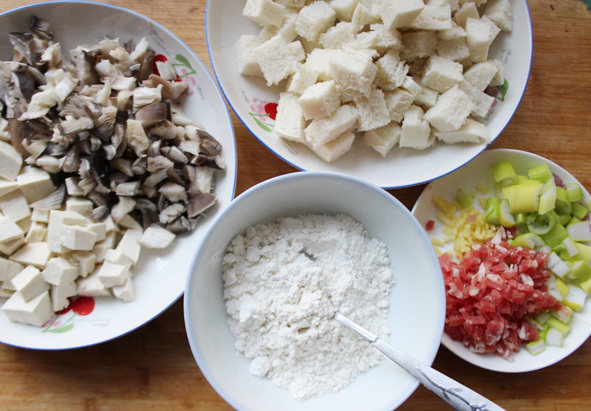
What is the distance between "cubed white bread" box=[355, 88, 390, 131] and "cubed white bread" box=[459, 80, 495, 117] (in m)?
0.27

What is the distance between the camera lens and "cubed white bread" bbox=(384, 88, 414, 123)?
1.45m

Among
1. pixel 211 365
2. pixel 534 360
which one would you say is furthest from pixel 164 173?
pixel 534 360

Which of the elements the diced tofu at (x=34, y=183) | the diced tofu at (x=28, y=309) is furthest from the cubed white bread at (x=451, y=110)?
the diced tofu at (x=28, y=309)

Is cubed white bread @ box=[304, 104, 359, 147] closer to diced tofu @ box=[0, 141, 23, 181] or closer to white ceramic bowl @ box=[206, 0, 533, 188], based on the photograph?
white ceramic bowl @ box=[206, 0, 533, 188]

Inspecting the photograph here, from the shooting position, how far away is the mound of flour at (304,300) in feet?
4.10

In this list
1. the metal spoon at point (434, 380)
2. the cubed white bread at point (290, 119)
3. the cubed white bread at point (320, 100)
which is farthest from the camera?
the cubed white bread at point (290, 119)

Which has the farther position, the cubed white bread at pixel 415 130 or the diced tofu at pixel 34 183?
the cubed white bread at pixel 415 130

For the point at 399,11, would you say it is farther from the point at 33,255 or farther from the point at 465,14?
the point at 33,255

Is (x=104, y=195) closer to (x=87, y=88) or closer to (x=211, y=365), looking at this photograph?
(x=87, y=88)

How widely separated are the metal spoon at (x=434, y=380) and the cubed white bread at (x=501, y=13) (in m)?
1.08

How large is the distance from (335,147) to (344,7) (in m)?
0.44

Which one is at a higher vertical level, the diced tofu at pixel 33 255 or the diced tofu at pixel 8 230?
the diced tofu at pixel 8 230

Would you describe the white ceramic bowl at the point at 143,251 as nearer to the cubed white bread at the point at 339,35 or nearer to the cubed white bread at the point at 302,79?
the cubed white bread at the point at 302,79

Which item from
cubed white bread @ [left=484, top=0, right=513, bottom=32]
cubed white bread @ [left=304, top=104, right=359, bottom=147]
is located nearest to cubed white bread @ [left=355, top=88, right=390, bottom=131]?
cubed white bread @ [left=304, top=104, right=359, bottom=147]
